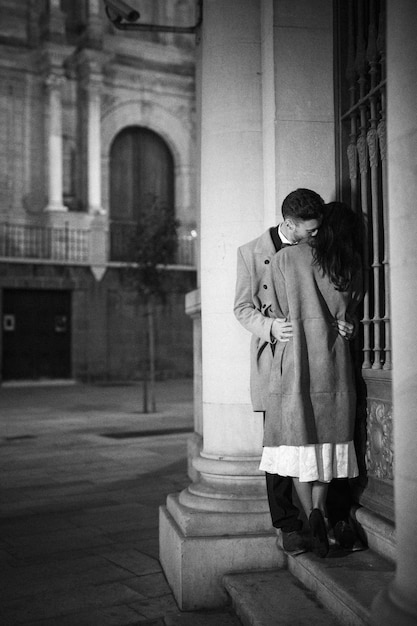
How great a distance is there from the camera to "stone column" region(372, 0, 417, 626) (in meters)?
2.27

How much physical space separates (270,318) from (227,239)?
849 mm

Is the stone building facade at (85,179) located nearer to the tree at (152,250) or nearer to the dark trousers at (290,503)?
the tree at (152,250)

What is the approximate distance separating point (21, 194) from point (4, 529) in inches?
785

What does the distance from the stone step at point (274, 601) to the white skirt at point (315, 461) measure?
0.54 meters

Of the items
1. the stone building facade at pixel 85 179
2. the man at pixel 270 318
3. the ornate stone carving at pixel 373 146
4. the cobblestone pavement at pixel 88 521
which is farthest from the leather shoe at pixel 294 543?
the stone building facade at pixel 85 179

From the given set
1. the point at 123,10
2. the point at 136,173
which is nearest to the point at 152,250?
the point at 123,10

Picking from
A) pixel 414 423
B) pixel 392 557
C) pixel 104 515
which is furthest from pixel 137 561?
pixel 414 423

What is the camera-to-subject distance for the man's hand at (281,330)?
11.6 ft

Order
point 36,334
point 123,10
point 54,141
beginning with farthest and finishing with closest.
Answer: point 54,141 → point 36,334 → point 123,10

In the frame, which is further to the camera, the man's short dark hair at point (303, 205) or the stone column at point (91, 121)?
the stone column at point (91, 121)

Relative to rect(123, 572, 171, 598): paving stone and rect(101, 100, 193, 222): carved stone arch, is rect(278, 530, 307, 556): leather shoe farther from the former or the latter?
rect(101, 100, 193, 222): carved stone arch

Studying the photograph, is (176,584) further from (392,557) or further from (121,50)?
(121,50)

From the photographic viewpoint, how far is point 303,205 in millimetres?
3508

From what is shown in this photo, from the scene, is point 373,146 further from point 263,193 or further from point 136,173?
point 136,173
